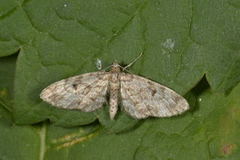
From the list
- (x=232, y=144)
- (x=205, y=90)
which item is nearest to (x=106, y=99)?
(x=205, y=90)

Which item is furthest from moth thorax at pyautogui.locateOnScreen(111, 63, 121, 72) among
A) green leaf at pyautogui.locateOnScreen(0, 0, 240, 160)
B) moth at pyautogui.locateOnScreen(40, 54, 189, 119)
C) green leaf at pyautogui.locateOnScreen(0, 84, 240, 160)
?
green leaf at pyautogui.locateOnScreen(0, 84, 240, 160)

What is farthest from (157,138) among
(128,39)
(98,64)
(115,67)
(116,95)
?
(128,39)

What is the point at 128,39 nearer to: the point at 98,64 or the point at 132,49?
the point at 132,49

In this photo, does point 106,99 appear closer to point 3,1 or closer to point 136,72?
point 136,72

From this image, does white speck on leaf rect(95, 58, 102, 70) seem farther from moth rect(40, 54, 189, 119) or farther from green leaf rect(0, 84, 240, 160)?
green leaf rect(0, 84, 240, 160)

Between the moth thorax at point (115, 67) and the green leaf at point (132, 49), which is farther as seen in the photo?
the moth thorax at point (115, 67)

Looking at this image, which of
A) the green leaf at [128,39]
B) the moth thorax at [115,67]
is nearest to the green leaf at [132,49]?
the green leaf at [128,39]

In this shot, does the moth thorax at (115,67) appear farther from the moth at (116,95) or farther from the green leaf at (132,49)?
the green leaf at (132,49)

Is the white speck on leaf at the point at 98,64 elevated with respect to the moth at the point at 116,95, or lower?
elevated
